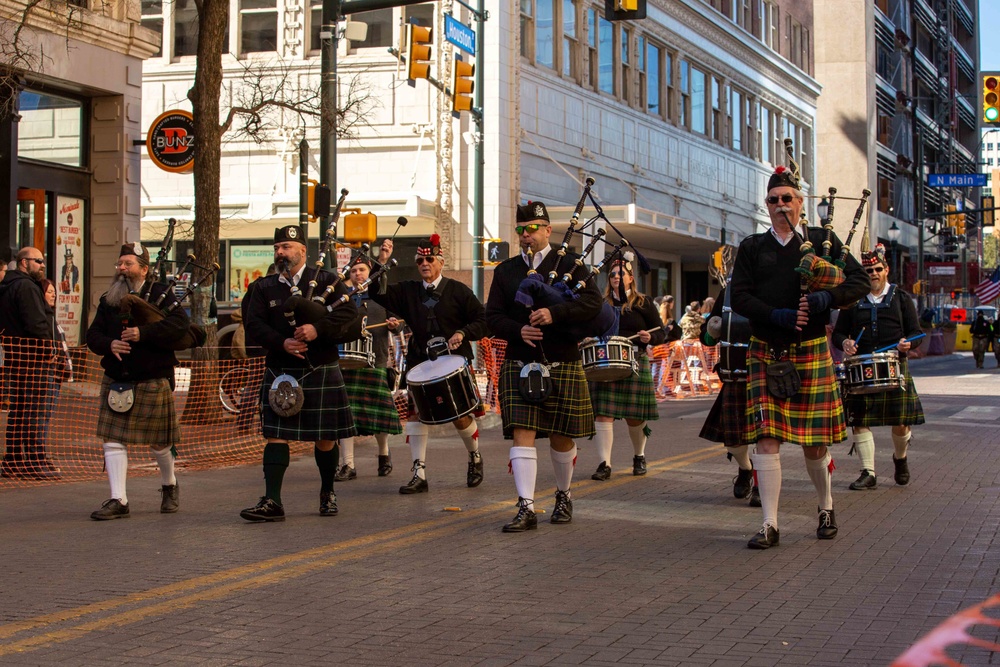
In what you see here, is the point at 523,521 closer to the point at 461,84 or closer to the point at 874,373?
the point at 874,373

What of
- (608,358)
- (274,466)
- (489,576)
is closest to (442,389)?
(608,358)

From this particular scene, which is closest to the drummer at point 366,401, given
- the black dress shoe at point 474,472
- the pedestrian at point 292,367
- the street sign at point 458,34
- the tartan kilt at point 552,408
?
the black dress shoe at point 474,472

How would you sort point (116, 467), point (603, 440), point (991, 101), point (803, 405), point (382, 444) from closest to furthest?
1. point (803, 405)
2. point (116, 467)
3. point (603, 440)
4. point (382, 444)
5. point (991, 101)

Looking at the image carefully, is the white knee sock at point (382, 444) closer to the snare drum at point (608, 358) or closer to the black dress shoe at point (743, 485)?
the snare drum at point (608, 358)

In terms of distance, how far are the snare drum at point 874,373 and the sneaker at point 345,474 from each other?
407cm

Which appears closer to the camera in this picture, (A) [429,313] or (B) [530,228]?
(B) [530,228]

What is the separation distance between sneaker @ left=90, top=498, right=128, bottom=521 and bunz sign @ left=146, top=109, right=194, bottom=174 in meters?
10.3

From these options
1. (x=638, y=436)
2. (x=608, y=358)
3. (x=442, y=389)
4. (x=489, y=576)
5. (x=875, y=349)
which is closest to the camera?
(x=489, y=576)

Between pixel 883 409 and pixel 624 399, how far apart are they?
2039 millimetres

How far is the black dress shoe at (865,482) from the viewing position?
10453mm

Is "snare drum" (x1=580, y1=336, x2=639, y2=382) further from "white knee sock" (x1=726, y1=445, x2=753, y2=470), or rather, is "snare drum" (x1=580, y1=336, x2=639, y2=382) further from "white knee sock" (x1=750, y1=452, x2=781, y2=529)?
"white knee sock" (x1=750, y1=452, x2=781, y2=529)

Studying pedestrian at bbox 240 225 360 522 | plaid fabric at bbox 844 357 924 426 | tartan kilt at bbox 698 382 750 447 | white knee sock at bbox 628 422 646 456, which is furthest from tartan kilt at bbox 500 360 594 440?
plaid fabric at bbox 844 357 924 426

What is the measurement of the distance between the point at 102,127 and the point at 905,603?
16.2m

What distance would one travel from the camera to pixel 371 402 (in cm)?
1112
